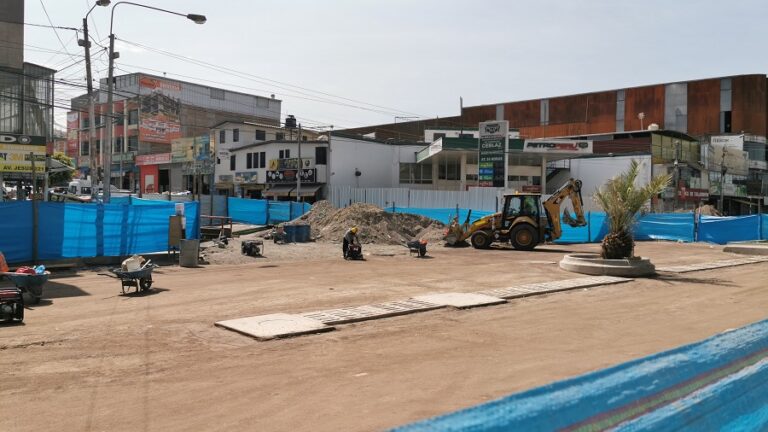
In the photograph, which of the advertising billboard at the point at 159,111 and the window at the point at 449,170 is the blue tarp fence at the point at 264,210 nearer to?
the window at the point at 449,170

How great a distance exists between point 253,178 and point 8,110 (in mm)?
31916

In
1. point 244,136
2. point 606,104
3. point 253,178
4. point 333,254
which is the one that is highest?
point 606,104

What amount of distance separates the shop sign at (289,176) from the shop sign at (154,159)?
1977 cm

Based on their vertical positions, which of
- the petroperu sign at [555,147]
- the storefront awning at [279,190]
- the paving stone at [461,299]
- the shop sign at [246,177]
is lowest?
the paving stone at [461,299]

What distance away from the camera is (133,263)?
514 inches

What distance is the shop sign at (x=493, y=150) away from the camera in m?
37.7

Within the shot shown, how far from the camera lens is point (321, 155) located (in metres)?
49.5

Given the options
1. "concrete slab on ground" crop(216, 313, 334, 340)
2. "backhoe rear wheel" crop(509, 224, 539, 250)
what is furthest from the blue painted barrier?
"concrete slab on ground" crop(216, 313, 334, 340)

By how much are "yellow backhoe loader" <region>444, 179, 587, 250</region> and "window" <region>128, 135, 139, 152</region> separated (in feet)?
197

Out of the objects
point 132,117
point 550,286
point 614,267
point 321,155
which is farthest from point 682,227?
point 132,117

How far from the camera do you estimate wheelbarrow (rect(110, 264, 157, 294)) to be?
12.6m

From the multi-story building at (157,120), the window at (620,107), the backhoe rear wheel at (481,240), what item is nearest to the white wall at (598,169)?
the window at (620,107)

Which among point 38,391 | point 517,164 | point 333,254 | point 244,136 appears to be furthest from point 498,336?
point 244,136

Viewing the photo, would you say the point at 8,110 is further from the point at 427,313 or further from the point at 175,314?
the point at 427,313
